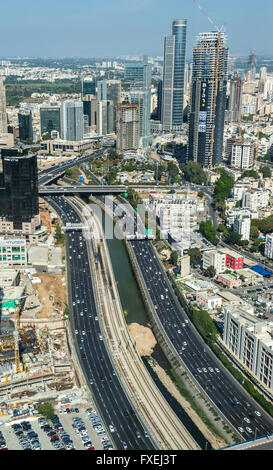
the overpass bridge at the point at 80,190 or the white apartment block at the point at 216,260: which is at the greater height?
the overpass bridge at the point at 80,190

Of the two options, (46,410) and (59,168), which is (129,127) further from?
(46,410)

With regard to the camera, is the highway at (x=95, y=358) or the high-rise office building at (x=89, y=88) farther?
the high-rise office building at (x=89, y=88)

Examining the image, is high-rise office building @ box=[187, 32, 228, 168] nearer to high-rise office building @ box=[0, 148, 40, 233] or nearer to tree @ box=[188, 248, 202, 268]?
tree @ box=[188, 248, 202, 268]

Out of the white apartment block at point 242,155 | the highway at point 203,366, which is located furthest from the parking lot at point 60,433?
the white apartment block at point 242,155

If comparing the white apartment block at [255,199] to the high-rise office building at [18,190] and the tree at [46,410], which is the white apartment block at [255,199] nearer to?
the high-rise office building at [18,190]

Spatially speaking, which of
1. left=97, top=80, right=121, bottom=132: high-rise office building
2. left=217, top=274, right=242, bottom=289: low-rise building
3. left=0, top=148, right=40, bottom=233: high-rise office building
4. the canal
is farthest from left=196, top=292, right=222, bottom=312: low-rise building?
left=97, top=80, right=121, bottom=132: high-rise office building
